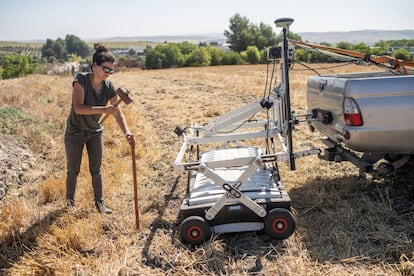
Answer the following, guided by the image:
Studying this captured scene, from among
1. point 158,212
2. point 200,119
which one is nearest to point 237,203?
point 158,212

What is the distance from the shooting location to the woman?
165 inches

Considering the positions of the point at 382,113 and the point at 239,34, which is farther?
the point at 239,34

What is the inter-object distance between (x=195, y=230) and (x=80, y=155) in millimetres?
1601

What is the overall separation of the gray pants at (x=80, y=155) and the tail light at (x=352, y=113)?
9.14 ft

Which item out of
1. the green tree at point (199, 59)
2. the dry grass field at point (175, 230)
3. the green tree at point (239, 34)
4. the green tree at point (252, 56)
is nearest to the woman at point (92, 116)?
the dry grass field at point (175, 230)

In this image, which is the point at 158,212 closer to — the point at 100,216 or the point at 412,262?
the point at 100,216

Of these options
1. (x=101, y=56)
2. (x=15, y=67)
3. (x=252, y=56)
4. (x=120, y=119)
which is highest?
(x=252, y=56)

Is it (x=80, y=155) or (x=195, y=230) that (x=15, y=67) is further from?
(x=195, y=230)

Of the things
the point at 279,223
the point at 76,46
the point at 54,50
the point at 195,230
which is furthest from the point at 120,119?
the point at 76,46

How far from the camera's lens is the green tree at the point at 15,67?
2477 inches

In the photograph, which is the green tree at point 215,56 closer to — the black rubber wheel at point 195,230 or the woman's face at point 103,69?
the woman's face at point 103,69

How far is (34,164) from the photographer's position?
6914 mm

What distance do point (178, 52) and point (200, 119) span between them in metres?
65.2

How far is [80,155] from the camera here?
177 inches
